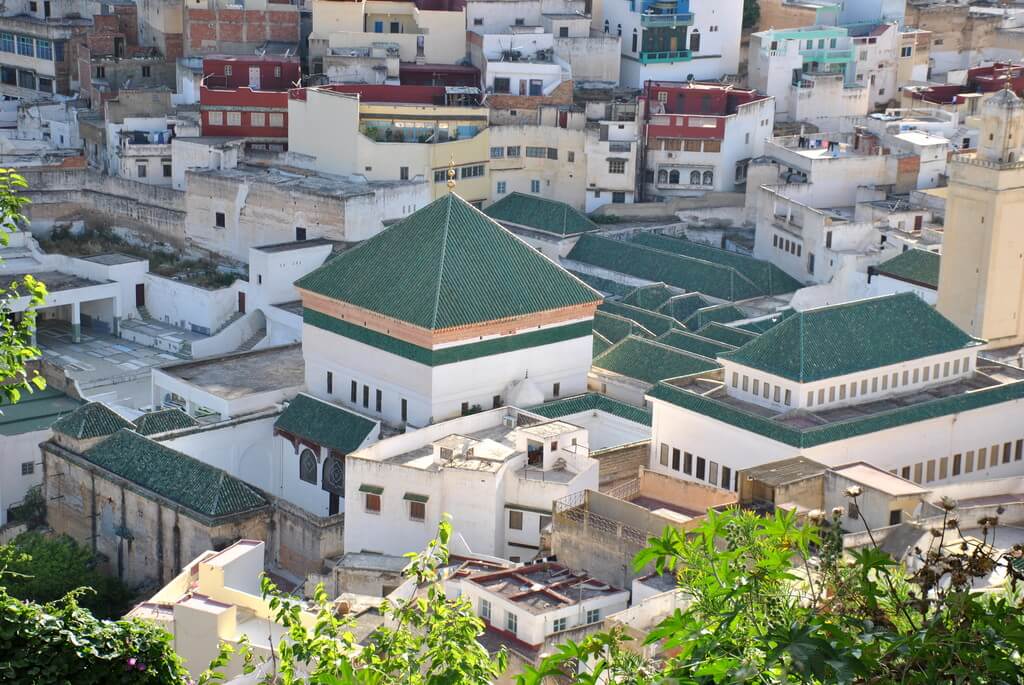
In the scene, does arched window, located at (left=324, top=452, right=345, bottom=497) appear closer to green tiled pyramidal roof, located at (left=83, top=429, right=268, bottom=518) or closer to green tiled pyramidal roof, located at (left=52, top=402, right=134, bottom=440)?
green tiled pyramidal roof, located at (left=83, top=429, right=268, bottom=518)

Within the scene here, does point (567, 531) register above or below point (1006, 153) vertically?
below

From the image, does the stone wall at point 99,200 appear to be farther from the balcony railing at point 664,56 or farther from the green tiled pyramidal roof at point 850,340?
the green tiled pyramidal roof at point 850,340

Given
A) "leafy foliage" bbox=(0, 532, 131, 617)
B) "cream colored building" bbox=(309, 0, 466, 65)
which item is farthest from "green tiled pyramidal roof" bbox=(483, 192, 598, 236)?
"leafy foliage" bbox=(0, 532, 131, 617)

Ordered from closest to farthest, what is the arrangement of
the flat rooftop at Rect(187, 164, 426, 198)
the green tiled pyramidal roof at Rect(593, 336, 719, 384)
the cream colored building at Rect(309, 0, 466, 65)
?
the green tiled pyramidal roof at Rect(593, 336, 719, 384), the flat rooftop at Rect(187, 164, 426, 198), the cream colored building at Rect(309, 0, 466, 65)

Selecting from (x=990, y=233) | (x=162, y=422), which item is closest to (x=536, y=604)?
(x=162, y=422)

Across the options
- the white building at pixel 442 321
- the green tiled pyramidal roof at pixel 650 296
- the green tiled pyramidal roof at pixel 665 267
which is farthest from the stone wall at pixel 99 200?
the white building at pixel 442 321

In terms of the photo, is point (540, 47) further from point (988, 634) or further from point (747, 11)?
point (988, 634)

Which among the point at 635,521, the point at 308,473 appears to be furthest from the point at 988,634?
the point at 308,473
